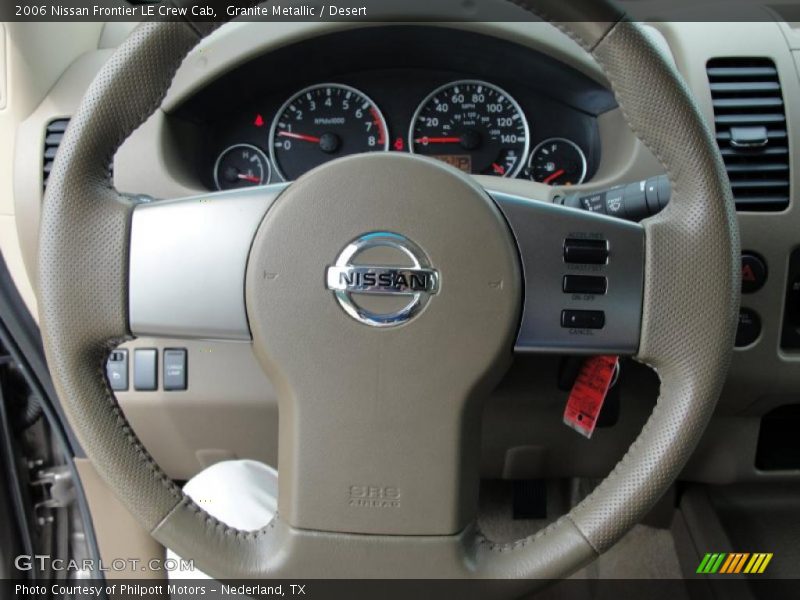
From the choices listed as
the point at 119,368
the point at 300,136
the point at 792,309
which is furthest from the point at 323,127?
the point at 792,309

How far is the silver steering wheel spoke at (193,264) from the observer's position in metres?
0.75

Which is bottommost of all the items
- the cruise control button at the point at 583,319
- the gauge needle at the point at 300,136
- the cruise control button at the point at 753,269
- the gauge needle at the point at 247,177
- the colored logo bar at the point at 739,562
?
the colored logo bar at the point at 739,562

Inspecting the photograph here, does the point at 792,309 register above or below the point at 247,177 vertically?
below

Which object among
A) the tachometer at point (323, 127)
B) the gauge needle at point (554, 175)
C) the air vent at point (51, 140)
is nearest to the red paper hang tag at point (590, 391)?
the gauge needle at point (554, 175)

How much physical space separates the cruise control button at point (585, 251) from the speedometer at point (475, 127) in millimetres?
520

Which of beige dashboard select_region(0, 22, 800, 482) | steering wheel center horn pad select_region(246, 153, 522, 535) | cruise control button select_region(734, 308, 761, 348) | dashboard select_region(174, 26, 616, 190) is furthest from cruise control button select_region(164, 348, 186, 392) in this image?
cruise control button select_region(734, 308, 761, 348)

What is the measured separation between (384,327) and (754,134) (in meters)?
0.66

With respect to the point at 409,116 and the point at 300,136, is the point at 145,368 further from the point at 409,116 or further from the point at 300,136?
the point at 409,116

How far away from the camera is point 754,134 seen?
106 cm

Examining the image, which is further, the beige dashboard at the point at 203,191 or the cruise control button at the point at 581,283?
the beige dashboard at the point at 203,191

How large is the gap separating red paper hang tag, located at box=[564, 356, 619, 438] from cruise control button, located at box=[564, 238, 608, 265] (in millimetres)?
160

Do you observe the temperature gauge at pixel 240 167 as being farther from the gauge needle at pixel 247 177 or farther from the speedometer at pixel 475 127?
the speedometer at pixel 475 127

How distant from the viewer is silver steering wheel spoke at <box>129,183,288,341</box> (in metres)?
0.75

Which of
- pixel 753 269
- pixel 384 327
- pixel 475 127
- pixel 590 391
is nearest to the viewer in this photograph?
pixel 384 327
